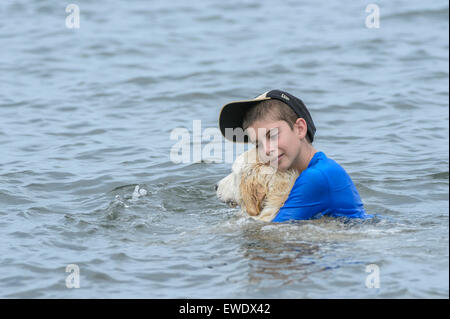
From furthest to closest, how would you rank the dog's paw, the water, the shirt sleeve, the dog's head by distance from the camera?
the dog's paw < the dog's head < the shirt sleeve < the water

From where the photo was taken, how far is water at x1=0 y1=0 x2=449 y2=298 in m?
5.44

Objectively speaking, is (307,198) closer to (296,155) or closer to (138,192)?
(296,155)

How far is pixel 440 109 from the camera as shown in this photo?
36.1ft

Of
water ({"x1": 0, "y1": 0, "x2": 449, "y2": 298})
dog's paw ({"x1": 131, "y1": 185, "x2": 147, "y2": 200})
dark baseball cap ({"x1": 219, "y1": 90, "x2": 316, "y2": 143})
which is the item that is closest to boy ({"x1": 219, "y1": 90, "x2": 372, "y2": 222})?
dark baseball cap ({"x1": 219, "y1": 90, "x2": 316, "y2": 143})

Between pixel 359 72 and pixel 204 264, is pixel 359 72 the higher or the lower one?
the higher one

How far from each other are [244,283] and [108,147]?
15.8 ft

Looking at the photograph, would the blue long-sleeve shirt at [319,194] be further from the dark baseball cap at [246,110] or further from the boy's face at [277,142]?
the dark baseball cap at [246,110]

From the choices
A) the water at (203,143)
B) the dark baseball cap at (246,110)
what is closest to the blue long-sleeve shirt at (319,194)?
the water at (203,143)

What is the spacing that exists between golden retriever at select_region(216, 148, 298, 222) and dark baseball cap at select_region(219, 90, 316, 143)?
0.85 ft

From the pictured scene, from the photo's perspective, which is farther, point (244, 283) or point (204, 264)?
point (204, 264)

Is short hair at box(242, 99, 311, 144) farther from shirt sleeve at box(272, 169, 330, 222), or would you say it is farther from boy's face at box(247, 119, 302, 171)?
shirt sleeve at box(272, 169, 330, 222)

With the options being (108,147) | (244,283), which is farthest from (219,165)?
(244,283)

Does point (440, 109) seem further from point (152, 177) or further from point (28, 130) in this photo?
point (28, 130)

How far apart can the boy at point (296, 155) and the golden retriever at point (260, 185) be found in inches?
2.6
